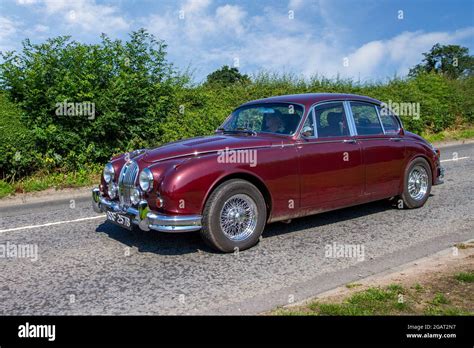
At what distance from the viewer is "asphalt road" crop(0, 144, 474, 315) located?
4.42 meters

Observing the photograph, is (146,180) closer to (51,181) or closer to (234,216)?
(234,216)

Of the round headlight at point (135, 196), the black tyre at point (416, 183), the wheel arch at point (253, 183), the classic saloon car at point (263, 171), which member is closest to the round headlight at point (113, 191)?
the classic saloon car at point (263, 171)

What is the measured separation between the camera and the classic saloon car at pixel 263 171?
5.38m

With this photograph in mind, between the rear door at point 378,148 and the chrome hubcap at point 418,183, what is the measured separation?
417mm

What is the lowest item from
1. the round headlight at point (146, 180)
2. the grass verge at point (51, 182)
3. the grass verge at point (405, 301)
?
the grass verge at point (405, 301)

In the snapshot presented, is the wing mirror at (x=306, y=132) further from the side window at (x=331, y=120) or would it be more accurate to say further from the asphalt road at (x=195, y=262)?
the asphalt road at (x=195, y=262)

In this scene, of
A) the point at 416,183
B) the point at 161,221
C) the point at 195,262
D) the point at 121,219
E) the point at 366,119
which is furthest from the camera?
the point at 416,183

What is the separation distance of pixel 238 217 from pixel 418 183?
12.4 feet

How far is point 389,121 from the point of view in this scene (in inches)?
304

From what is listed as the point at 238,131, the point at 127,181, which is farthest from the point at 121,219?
the point at 238,131

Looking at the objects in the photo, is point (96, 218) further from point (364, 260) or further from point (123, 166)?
point (364, 260)

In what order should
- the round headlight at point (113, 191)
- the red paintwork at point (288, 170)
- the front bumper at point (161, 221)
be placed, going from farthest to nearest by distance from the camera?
the round headlight at point (113, 191) → the red paintwork at point (288, 170) → the front bumper at point (161, 221)

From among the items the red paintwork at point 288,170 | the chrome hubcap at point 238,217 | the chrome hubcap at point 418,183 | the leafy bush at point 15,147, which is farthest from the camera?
the leafy bush at point 15,147

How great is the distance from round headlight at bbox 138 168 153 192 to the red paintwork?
7 centimetres
